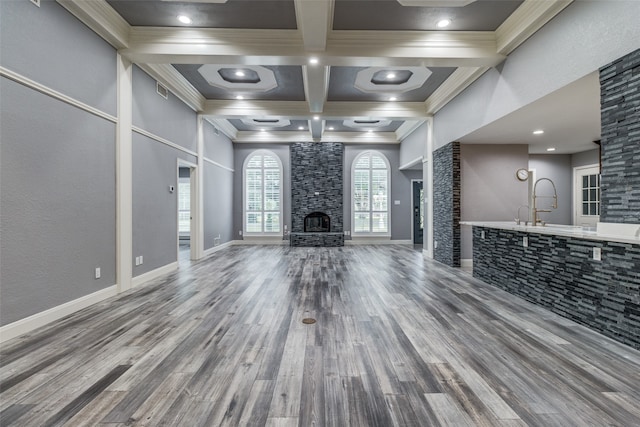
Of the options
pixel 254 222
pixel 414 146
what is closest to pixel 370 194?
pixel 414 146

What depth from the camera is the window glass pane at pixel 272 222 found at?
887cm

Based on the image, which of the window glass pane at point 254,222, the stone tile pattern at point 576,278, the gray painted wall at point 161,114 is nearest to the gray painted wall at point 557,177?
the stone tile pattern at point 576,278

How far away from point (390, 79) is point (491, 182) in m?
2.62

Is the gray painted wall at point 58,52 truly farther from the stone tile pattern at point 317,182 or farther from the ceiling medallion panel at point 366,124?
the stone tile pattern at point 317,182

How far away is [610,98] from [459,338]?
2.34 m

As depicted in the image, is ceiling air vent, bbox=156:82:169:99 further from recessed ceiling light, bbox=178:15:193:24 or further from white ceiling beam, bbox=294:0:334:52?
white ceiling beam, bbox=294:0:334:52

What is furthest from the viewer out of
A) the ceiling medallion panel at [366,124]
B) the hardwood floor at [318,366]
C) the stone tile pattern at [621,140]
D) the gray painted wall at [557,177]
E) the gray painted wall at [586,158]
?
the ceiling medallion panel at [366,124]

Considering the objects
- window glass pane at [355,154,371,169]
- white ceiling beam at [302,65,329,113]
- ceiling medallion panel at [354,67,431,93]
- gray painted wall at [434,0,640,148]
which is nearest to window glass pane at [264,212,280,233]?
window glass pane at [355,154,371,169]

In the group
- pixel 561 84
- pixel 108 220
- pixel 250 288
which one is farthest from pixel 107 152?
pixel 561 84

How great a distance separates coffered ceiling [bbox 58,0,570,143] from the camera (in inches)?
122

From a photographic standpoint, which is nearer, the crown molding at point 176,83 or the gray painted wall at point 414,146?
the crown molding at point 176,83

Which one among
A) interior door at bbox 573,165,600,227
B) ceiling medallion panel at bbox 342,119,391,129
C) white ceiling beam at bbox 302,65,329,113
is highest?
ceiling medallion panel at bbox 342,119,391,129

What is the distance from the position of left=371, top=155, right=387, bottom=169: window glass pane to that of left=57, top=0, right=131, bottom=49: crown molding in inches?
265

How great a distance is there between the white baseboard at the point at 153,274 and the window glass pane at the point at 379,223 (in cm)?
571
